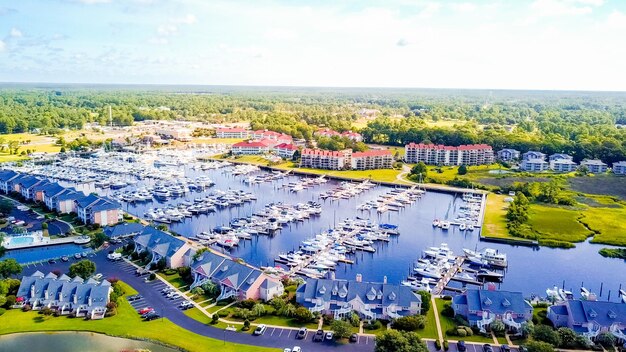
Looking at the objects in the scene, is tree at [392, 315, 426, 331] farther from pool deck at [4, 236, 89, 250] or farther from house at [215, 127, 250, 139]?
house at [215, 127, 250, 139]

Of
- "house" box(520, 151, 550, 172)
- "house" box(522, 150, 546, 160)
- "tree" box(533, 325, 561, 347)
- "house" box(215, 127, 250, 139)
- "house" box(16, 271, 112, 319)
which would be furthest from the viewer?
"house" box(215, 127, 250, 139)

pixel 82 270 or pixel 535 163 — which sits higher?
pixel 535 163

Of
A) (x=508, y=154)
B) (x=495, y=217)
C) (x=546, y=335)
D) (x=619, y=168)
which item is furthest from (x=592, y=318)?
(x=508, y=154)

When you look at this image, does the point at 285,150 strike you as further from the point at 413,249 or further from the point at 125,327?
the point at 125,327

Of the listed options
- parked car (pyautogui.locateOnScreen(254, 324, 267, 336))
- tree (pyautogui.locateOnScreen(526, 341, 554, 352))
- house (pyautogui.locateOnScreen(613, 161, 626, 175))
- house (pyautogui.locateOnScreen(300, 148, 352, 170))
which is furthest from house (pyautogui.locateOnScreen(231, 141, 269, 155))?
tree (pyautogui.locateOnScreen(526, 341, 554, 352))

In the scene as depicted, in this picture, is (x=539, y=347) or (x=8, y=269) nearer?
(x=539, y=347)

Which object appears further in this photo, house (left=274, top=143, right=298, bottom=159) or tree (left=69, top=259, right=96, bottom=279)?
house (left=274, top=143, right=298, bottom=159)

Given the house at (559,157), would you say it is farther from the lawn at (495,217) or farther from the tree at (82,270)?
the tree at (82,270)
